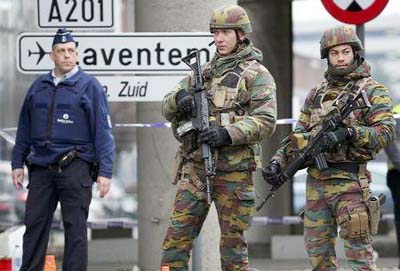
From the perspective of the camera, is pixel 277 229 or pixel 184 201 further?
pixel 277 229

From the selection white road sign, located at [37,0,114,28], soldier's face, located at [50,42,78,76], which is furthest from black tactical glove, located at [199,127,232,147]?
white road sign, located at [37,0,114,28]

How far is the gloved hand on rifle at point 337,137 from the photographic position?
27.0 ft

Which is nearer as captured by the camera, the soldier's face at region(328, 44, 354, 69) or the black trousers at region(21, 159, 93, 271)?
the soldier's face at region(328, 44, 354, 69)

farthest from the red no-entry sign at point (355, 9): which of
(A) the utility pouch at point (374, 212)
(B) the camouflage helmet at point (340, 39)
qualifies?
(A) the utility pouch at point (374, 212)

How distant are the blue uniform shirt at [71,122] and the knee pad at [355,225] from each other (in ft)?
5.45

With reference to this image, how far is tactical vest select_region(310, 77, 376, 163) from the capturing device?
8438 mm

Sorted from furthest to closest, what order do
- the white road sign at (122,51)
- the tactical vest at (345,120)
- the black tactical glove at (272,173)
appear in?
Result: the white road sign at (122,51) → the black tactical glove at (272,173) → the tactical vest at (345,120)

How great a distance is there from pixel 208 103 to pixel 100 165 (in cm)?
105

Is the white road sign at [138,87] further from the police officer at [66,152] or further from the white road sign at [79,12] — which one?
the police officer at [66,152]

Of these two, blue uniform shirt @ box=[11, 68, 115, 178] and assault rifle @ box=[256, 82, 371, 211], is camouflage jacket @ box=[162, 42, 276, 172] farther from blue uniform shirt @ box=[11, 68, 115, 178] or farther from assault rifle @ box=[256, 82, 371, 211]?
blue uniform shirt @ box=[11, 68, 115, 178]

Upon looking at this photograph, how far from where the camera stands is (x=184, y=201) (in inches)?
331

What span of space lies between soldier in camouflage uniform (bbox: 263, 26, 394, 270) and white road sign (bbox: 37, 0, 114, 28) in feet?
6.73

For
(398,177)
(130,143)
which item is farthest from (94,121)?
(130,143)

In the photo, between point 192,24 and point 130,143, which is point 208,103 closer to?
point 192,24
